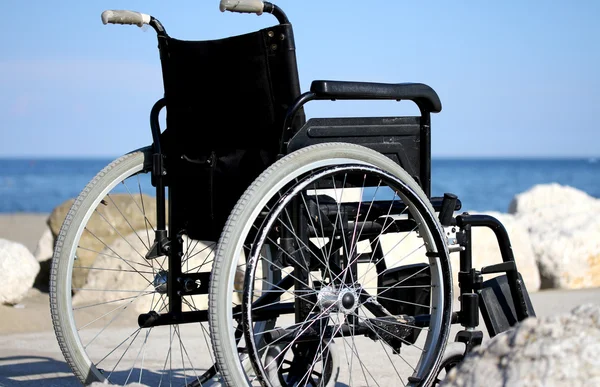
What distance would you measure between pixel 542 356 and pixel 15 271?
504 centimetres

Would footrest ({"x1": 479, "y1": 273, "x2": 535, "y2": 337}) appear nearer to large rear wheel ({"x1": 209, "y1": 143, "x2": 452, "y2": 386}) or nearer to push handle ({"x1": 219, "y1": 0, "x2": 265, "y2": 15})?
large rear wheel ({"x1": 209, "y1": 143, "x2": 452, "y2": 386})

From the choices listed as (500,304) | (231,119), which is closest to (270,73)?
(231,119)

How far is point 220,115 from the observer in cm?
307

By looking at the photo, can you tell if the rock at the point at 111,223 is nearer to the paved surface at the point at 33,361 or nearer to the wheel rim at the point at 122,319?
the wheel rim at the point at 122,319

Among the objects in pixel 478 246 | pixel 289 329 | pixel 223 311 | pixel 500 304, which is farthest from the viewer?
pixel 478 246

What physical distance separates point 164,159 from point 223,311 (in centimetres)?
95

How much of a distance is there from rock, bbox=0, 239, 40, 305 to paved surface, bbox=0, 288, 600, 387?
968 mm

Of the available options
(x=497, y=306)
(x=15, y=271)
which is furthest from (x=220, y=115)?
(x=15, y=271)

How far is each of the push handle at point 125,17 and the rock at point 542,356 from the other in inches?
75.6

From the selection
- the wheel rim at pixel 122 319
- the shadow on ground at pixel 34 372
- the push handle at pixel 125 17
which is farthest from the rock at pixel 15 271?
the push handle at pixel 125 17

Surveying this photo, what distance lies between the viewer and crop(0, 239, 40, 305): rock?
6094 mm

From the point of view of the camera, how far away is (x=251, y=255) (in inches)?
99.0

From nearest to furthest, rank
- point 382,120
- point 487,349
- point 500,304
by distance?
point 487,349 → point 382,120 → point 500,304

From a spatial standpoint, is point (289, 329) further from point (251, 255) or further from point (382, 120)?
point (382, 120)
